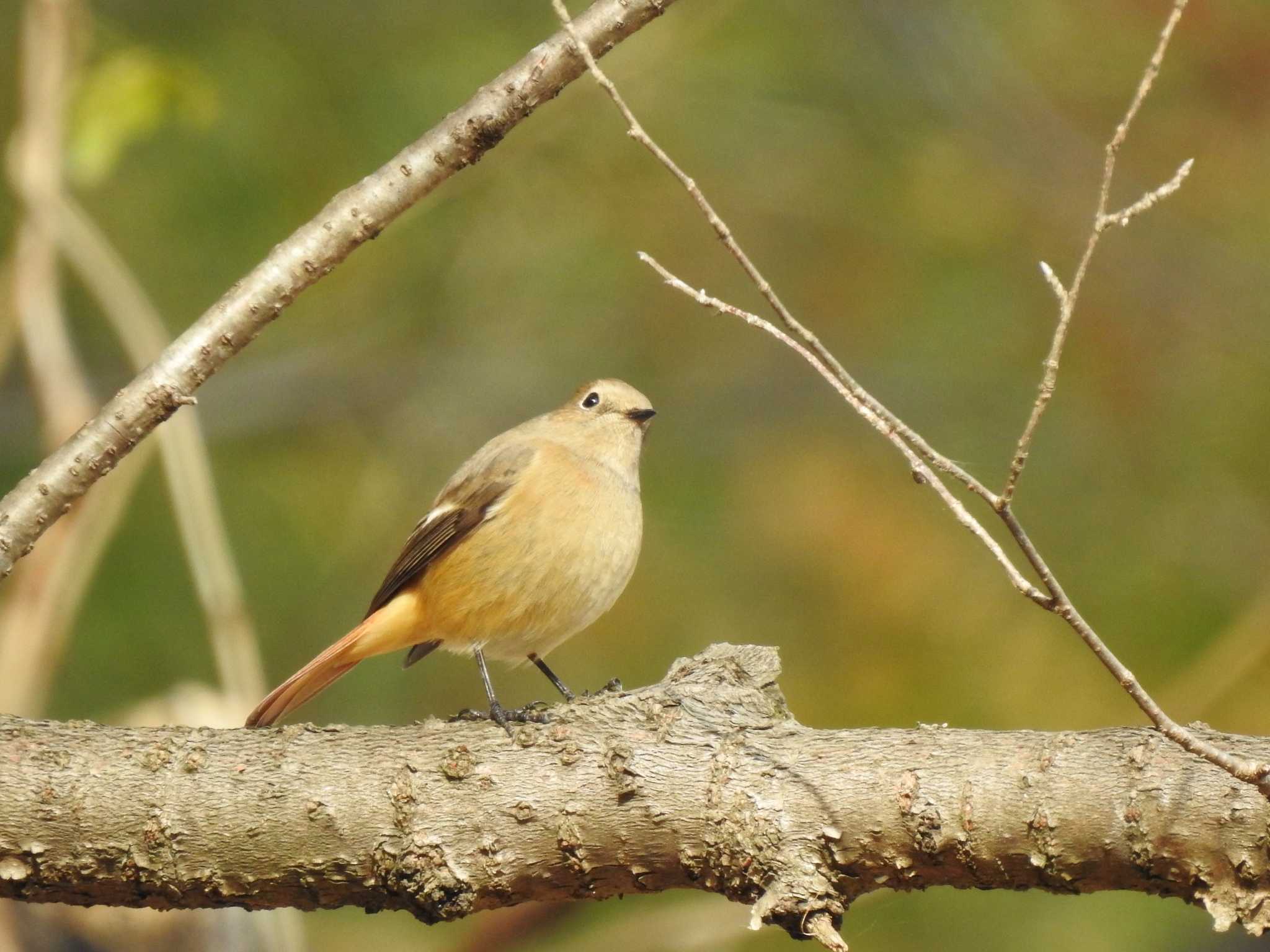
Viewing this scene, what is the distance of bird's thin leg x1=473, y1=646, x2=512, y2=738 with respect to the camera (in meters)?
3.22

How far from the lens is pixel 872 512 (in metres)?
8.22

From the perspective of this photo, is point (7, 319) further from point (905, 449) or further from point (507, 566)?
point (905, 449)

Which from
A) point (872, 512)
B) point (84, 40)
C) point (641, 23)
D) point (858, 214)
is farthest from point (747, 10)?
point (641, 23)

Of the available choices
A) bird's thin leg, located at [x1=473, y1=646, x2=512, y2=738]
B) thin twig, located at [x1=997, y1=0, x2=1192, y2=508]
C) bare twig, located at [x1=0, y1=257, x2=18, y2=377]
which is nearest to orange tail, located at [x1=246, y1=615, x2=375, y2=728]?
bird's thin leg, located at [x1=473, y1=646, x2=512, y2=738]

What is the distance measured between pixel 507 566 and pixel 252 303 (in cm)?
166

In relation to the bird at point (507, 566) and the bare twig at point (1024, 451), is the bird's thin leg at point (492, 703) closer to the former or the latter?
the bird at point (507, 566)

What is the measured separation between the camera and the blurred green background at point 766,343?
298 inches

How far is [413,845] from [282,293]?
1.19 m

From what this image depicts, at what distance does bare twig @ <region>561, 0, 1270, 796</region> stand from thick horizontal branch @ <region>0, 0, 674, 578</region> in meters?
0.49

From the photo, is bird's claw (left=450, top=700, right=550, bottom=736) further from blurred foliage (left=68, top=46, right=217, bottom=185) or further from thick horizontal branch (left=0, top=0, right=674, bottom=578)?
blurred foliage (left=68, top=46, right=217, bottom=185)

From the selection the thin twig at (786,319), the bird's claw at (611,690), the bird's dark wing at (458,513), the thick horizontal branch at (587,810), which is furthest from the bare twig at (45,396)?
the thin twig at (786,319)

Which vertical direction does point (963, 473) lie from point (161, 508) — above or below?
below

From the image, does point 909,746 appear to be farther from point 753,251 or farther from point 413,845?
point 753,251

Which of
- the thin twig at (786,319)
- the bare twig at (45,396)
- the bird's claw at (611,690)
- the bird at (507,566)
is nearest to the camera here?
the thin twig at (786,319)
